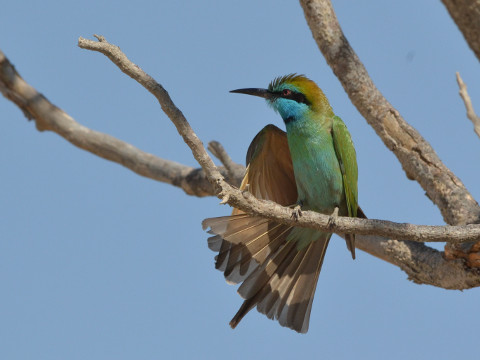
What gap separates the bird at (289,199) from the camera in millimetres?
3504

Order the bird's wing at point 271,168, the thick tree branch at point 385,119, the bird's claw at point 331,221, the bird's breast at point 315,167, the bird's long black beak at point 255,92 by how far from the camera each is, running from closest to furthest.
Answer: the bird's claw at point 331,221 → the thick tree branch at point 385,119 → the bird's breast at point 315,167 → the bird's wing at point 271,168 → the bird's long black beak at point 255,92

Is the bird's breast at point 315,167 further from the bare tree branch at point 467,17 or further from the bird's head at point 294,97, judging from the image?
the bare tree branch at point 467,17

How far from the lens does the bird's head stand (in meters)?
3.90

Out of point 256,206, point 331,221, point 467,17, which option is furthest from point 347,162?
point 467,17

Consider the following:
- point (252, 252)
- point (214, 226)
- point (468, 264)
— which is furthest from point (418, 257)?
point (214, 226)

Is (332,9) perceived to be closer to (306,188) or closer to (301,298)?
(306,188)

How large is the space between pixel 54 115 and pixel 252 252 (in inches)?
103

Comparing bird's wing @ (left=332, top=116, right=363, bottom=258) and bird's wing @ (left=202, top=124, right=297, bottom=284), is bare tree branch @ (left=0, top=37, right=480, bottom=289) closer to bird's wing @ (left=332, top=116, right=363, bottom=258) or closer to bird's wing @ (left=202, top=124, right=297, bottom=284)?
bird's wing @ (left=332, top=116, right=363, bottom=258)

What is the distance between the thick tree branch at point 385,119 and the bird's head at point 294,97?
0.23 meters

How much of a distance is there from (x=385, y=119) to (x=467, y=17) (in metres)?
1.84

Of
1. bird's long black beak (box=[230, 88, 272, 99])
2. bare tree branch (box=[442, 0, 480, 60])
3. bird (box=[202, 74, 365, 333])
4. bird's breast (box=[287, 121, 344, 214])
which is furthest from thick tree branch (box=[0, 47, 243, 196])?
bare tree branch (box=[442, 0, 480, 60])

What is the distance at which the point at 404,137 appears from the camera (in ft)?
12.1

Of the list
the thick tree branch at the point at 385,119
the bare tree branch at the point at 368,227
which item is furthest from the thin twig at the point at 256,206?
the thick tree branch at the point at 385,119

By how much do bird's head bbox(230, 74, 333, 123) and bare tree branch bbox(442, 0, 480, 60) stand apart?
6.46 feet
